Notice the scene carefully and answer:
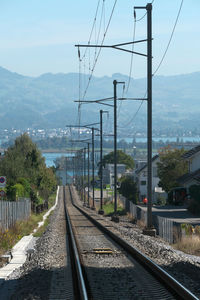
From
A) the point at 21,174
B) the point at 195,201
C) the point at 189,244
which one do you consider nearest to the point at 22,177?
the point at 21,174

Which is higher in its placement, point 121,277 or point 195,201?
point 195,201

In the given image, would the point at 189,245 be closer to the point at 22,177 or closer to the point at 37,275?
the point at 37,275

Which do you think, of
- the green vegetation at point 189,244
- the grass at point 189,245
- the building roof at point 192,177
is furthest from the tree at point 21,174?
the grass at point 189,245

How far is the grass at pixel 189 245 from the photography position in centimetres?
2281

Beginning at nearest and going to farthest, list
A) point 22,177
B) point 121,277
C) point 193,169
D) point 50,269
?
point 121,277 < point 50,269 < point 22,177 < point 193,169

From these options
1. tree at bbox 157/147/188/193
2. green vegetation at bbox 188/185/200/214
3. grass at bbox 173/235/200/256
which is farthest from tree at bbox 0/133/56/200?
grass at bbox 173/235/200/256

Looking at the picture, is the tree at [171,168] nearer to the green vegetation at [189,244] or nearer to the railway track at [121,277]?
the green vegetation at [189,244]

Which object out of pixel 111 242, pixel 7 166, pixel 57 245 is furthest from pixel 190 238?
pixel 7 166

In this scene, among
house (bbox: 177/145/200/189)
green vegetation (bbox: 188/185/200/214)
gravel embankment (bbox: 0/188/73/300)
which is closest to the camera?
gravel embankment (bbox: 0/188/73/300)

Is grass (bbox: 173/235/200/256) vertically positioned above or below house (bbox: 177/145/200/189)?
below

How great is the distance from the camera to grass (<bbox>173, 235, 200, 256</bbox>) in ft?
74.8

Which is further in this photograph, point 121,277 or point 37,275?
point 37,275

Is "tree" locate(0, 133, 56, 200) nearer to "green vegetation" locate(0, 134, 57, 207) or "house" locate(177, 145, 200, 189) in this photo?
"green vegetation" locate(0, 134, 57, 207)

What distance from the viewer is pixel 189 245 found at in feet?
78.4
